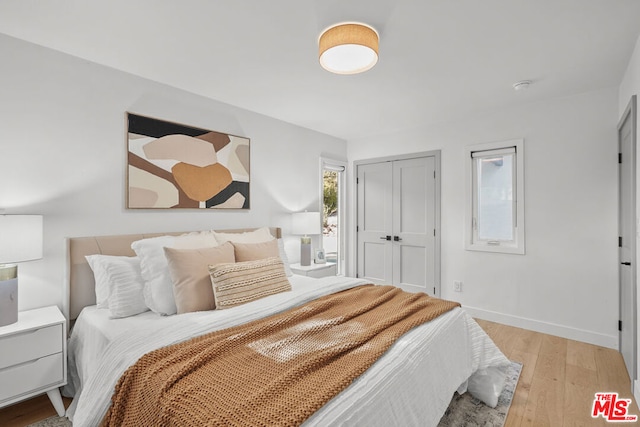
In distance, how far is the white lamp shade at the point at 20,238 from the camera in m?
1.83

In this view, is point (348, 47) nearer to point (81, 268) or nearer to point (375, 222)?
point (81, 268)

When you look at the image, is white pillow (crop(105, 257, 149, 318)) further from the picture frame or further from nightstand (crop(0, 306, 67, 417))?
the picture frame

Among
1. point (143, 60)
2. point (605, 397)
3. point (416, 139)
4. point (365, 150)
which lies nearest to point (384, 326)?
point (605, 397)

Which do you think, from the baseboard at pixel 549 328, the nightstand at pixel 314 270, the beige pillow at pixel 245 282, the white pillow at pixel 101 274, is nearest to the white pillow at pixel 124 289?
the white pillow at pixel 101 274

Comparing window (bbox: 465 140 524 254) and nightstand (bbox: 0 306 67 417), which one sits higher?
window (bbox: 465 140 524 254)

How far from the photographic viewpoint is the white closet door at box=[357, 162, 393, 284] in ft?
14.9

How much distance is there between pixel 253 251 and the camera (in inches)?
102

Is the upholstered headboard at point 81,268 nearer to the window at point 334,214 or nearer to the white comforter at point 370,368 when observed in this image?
the white comforter at point 370,368

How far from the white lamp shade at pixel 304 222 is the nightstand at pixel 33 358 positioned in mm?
2349

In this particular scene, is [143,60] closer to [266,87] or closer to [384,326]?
[266,87]

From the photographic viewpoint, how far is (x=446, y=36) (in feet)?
6.89

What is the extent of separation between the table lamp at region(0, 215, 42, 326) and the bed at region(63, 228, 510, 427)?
0.33 metres

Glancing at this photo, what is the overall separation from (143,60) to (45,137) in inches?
34.6

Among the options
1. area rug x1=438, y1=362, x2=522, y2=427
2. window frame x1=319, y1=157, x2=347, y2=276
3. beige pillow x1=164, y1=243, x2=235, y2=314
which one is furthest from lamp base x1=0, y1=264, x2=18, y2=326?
window frame x1=319, y1=157, x2=347, y2=276
